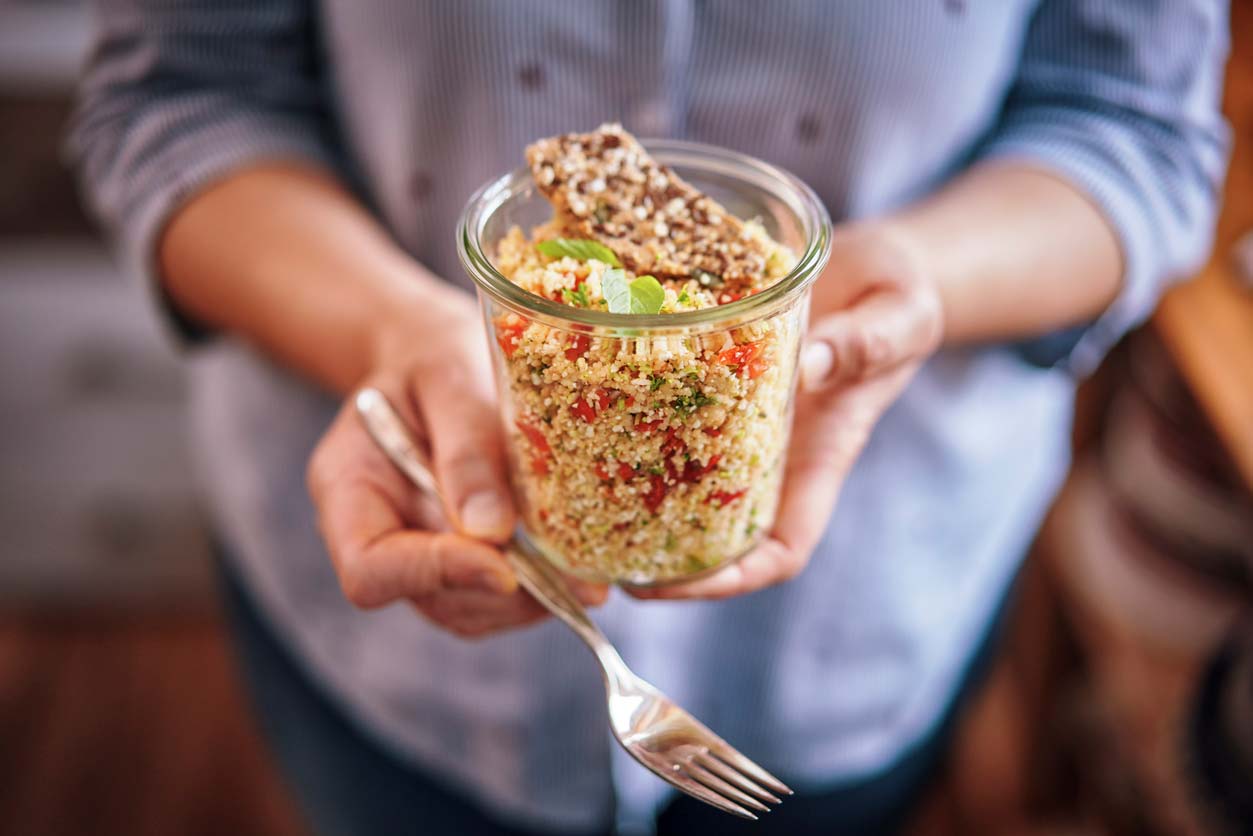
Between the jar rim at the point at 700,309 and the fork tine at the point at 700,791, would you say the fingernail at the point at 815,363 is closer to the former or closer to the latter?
the jar rim at the point at 700,309

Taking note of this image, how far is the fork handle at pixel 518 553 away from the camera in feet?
2.11

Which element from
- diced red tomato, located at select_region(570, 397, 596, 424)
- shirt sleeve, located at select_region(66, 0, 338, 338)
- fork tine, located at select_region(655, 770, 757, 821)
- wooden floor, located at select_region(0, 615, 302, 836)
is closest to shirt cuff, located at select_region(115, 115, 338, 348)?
shirt sleeve, located at select_region(66, 0, 338, 338)

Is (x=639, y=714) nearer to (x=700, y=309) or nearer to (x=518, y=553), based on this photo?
(x=518, y=553)

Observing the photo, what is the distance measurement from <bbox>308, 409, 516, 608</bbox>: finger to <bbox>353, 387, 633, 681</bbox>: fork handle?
14mm

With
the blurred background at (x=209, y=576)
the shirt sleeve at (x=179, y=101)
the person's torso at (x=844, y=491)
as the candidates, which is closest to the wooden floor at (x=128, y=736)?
the blurred background at (x=209, y=576)

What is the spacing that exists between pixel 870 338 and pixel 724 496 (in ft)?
0.46

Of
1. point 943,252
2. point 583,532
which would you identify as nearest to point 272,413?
point 583,532

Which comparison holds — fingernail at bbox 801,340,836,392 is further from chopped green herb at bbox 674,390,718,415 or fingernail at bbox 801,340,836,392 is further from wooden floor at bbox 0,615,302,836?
wooden floor at bbox 0,615,302,836

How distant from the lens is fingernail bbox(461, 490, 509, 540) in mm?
646

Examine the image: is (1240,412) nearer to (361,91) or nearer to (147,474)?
(361,91)

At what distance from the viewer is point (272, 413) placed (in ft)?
Result: 3.37

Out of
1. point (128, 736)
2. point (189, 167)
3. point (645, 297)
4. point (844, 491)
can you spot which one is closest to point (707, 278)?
point (645, 297)

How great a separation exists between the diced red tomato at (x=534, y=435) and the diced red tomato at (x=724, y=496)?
0.10 meters

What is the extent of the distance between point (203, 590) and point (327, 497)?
1634mm
